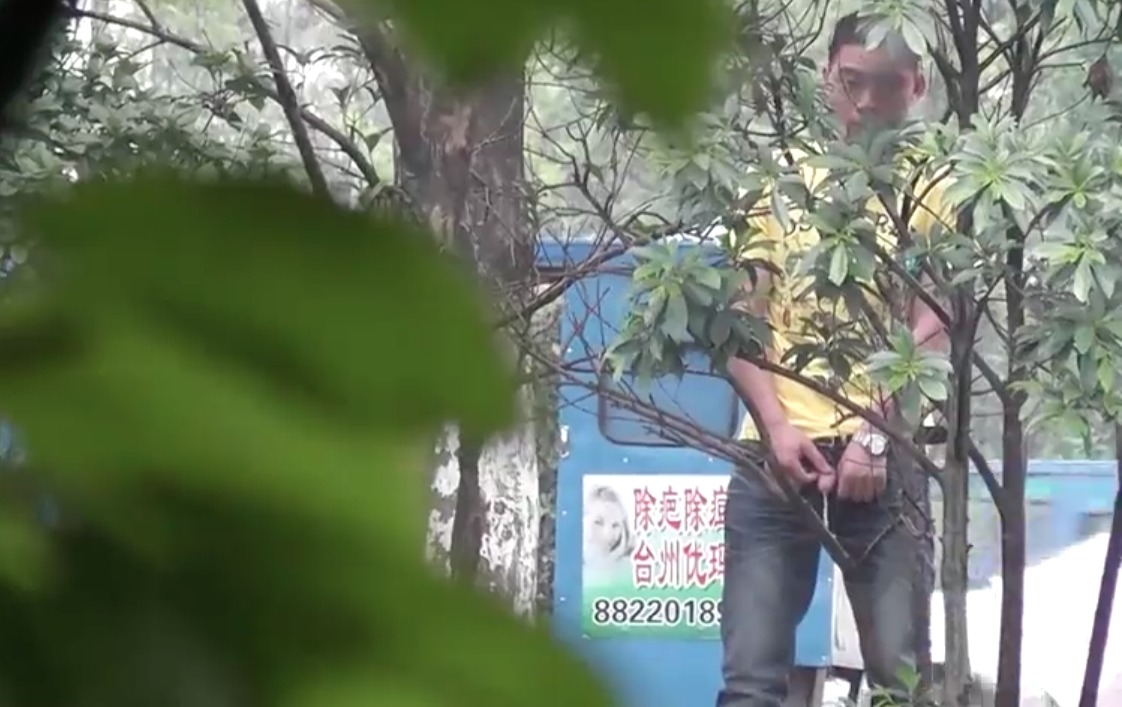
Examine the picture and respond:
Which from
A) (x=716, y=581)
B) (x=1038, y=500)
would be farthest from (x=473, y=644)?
(x=1038, y=500)

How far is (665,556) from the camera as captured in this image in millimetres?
2750

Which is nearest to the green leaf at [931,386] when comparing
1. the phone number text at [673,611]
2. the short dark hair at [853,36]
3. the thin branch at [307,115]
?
the short dark hair at [853,36]

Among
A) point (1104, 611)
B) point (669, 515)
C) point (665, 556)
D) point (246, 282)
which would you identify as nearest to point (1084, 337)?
point (1104, 611)

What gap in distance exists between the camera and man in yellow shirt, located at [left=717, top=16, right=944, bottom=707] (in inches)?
73.1

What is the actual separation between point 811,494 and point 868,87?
491mm

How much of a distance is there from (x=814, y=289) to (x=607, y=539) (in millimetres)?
1120

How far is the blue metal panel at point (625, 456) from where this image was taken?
2047 mm

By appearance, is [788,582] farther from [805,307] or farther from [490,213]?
[490,213]

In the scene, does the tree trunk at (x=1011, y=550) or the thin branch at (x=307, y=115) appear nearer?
the thin branch at (x=307, y=115)

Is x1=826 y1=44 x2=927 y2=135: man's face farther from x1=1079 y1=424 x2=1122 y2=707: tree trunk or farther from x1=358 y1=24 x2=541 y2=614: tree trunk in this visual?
x1=1079 y1=424 x2=1122 y2=707: tree trunk

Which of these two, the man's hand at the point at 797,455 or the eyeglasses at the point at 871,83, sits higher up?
the eyeglasses at the point at 871,83

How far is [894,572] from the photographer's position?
2.04m

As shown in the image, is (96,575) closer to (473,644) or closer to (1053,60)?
(473,644)

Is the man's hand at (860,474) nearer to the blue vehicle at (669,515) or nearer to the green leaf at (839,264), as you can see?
the blue vehicle at (669,515)
